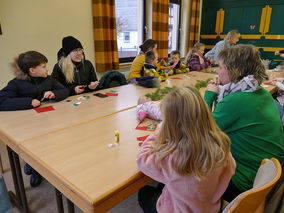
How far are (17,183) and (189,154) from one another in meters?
1.39

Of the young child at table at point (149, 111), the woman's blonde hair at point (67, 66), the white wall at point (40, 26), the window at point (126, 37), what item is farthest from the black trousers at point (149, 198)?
the window at point (126, 37)

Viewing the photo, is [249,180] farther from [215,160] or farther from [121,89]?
[121,89]

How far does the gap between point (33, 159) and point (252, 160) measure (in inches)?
44.0

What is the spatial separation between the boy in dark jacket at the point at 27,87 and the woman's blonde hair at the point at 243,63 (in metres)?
1.44

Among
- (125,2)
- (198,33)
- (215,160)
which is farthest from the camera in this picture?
(198,33)

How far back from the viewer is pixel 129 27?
14.7 ft

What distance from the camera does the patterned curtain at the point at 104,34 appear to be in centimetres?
353

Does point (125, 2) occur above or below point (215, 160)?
above

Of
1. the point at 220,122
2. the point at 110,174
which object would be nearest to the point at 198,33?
the point at 220,122

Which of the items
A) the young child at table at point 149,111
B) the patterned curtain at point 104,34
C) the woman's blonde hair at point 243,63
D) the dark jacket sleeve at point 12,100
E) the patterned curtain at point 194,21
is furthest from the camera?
the patterned curtain at point 194,21

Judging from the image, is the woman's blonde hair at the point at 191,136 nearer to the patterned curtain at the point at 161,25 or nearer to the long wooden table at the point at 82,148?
the long wooden table at the point at 82,148

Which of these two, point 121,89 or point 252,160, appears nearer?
point 252,160

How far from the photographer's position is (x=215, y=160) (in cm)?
80

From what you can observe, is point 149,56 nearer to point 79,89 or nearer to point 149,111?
point 79,89
